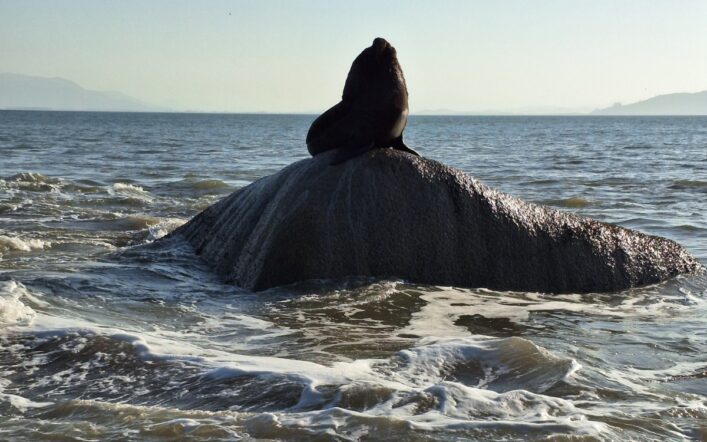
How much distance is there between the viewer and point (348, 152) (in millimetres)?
7270

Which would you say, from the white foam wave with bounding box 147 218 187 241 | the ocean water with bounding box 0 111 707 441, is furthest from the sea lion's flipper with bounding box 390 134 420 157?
the white foam wave with bounding box 147 218 187 241

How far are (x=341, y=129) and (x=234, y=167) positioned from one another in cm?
1727

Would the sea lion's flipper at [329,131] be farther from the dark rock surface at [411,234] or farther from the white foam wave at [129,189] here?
the white foam wave at [129,189]

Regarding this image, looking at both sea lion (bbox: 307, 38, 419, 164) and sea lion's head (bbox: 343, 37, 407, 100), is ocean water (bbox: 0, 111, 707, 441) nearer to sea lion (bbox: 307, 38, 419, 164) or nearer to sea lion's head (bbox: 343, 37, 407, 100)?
sea lion (bbox: 307, 38, 419, 164)

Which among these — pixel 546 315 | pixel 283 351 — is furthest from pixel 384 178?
pixel 283 351

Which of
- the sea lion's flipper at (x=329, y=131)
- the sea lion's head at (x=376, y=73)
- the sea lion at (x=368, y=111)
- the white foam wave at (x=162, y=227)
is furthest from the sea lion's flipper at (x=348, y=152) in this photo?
the white foam wave at (x=162, y=227)

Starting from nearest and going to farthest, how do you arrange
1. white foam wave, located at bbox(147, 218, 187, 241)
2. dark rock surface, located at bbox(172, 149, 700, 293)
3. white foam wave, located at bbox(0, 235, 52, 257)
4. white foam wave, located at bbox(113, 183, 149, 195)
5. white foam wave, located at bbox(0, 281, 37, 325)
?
white foam wave, located at bbox(0, 281, 37, 325), dark rock surface, located at bbox(172, 149, 700, 293), white foam wave, located at bbox(0, 235, 52, 257), white foam wave, located at bbox(147, 218, 187, 241), white foam wave, located at bbox(113, 183, 149, 195)

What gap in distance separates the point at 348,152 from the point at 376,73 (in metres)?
0.70

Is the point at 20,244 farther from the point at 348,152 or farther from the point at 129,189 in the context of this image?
the point at 129,189

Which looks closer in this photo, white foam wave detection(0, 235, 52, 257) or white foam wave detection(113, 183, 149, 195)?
white foam wave detection(0, 235, 52, 257)

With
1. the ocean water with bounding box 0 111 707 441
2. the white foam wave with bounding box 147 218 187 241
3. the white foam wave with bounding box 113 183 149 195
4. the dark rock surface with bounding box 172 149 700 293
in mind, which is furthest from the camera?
the white foam wave with bounding box 113 183 149 195

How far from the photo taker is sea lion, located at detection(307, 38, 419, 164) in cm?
732

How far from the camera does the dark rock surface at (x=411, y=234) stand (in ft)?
22.9

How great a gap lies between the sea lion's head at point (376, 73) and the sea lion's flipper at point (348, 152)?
43cm
